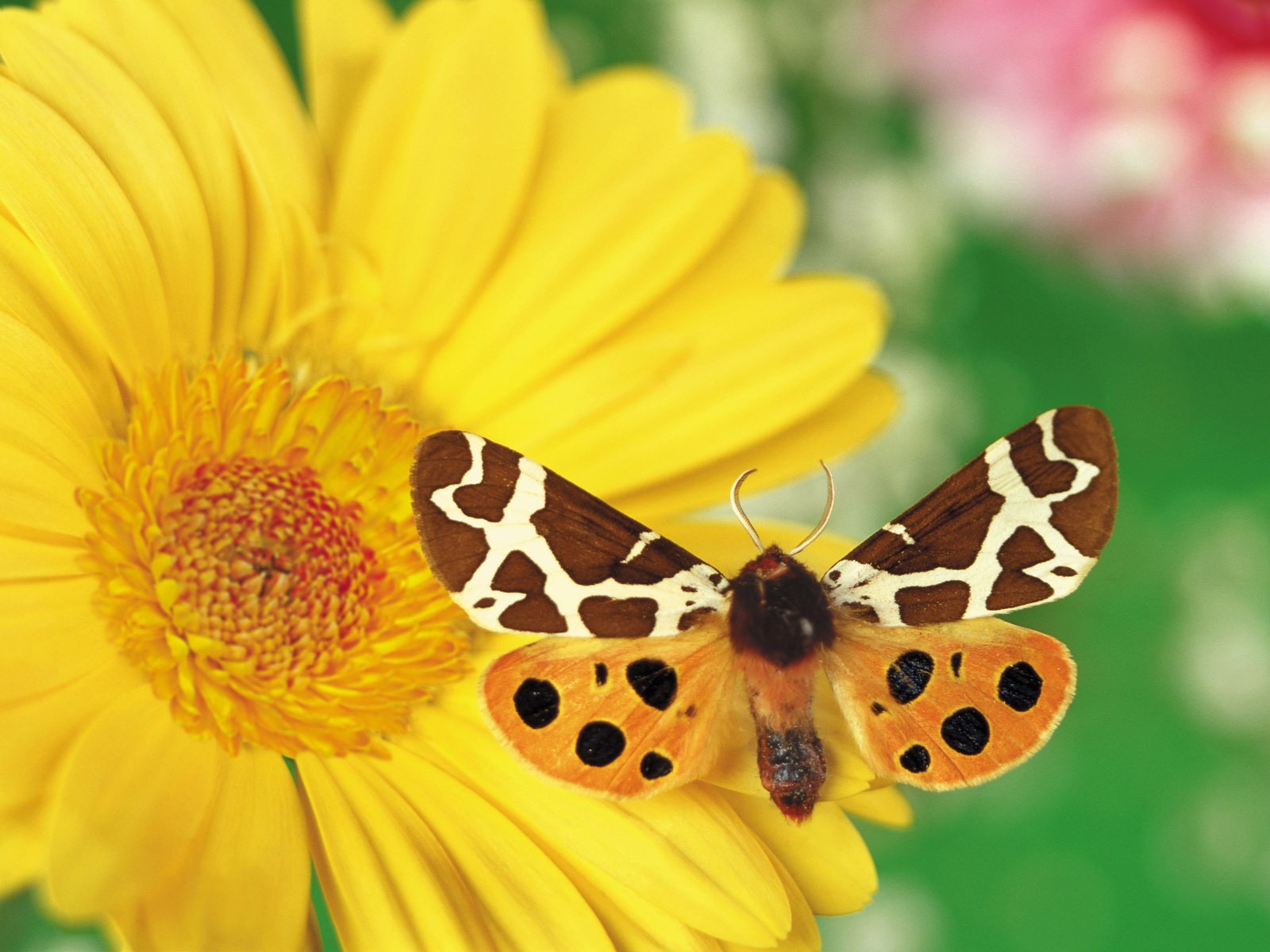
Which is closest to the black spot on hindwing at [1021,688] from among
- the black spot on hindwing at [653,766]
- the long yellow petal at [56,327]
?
the black spot on hindwing at [653,766]

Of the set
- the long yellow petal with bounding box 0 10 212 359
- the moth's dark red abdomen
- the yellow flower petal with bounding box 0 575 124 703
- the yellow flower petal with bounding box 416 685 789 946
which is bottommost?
the yellow flower petal with bounding box 0 575 124 703

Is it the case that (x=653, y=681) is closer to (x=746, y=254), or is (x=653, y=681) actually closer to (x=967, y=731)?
(x=967, y=731)

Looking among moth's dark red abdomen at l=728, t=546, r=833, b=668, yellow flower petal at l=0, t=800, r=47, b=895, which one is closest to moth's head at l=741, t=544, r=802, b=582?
moth's dark red abdomen at l=728, t=546, r=833, b=668

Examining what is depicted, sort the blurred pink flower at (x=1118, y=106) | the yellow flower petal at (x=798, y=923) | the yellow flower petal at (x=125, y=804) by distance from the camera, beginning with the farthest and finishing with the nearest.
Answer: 1. the blurred pink flower at (x=1118, y=106)
2. the yellow flower petal at (x=798, y=923)
3. the yellow flower petal at (x=125, y=804)

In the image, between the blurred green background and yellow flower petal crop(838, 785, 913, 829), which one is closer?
yellow flower petal crop(838, 785, 913, 829)

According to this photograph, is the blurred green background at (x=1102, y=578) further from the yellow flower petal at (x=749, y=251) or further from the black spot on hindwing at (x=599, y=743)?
the black spot on hindwing at (x=599, y=743)

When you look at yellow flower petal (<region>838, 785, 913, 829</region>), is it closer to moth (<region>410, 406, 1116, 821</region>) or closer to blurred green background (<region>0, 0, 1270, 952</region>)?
moth (<region>410, 406, 1116, 821</region>)

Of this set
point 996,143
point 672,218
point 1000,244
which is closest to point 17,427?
point 672,218
